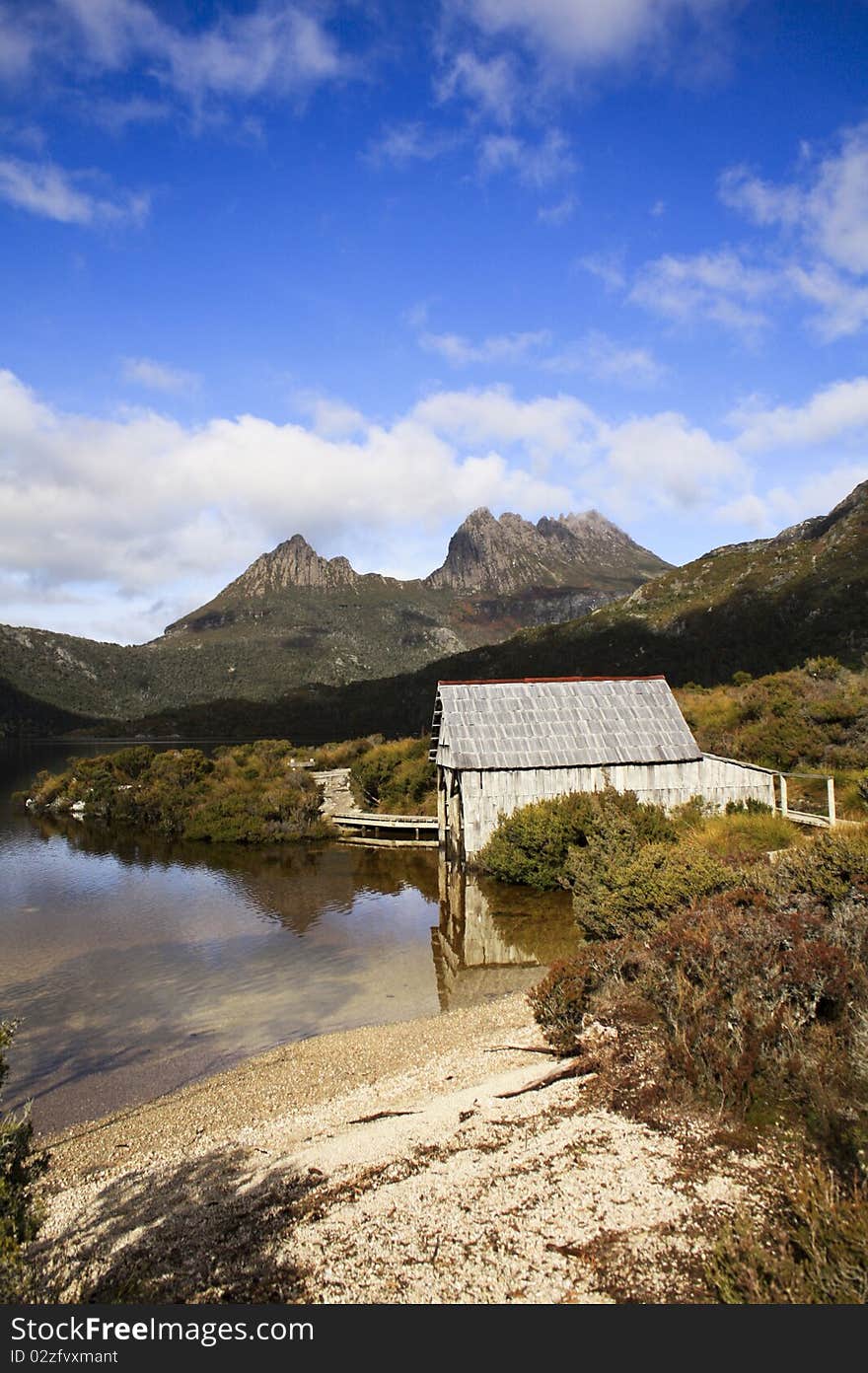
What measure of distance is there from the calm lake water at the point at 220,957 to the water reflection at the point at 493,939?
6 cm

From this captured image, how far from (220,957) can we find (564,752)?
11500mm

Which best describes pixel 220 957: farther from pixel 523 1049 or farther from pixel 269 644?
pixel 269 644

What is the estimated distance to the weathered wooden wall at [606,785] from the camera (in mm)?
22375

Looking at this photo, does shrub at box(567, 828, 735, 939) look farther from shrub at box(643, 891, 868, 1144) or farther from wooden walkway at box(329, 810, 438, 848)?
wooden walkway at box(329, 810, 438, 848)

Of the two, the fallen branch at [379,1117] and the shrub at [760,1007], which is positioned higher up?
the shrub at [760,1007]

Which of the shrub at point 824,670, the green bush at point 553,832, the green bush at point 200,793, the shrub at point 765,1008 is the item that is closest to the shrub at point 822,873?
the shrub at point 765,1008

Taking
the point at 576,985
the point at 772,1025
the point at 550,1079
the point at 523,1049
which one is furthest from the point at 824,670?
the point at 550,1079

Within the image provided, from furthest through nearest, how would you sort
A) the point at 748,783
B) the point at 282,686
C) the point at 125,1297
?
1. the point at 282,686
2. the point at 748,783
3. the point at 125,1297

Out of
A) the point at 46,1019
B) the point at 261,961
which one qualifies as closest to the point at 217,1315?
the point at 46,1019

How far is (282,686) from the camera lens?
12794 cm

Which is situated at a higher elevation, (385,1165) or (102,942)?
(385,1165)

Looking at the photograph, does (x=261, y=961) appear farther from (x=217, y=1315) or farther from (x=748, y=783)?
(x=748, y=783)

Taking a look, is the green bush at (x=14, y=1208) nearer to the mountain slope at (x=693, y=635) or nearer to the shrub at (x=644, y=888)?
the shrub at (x=644, y=888)

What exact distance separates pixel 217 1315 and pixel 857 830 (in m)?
13.6
